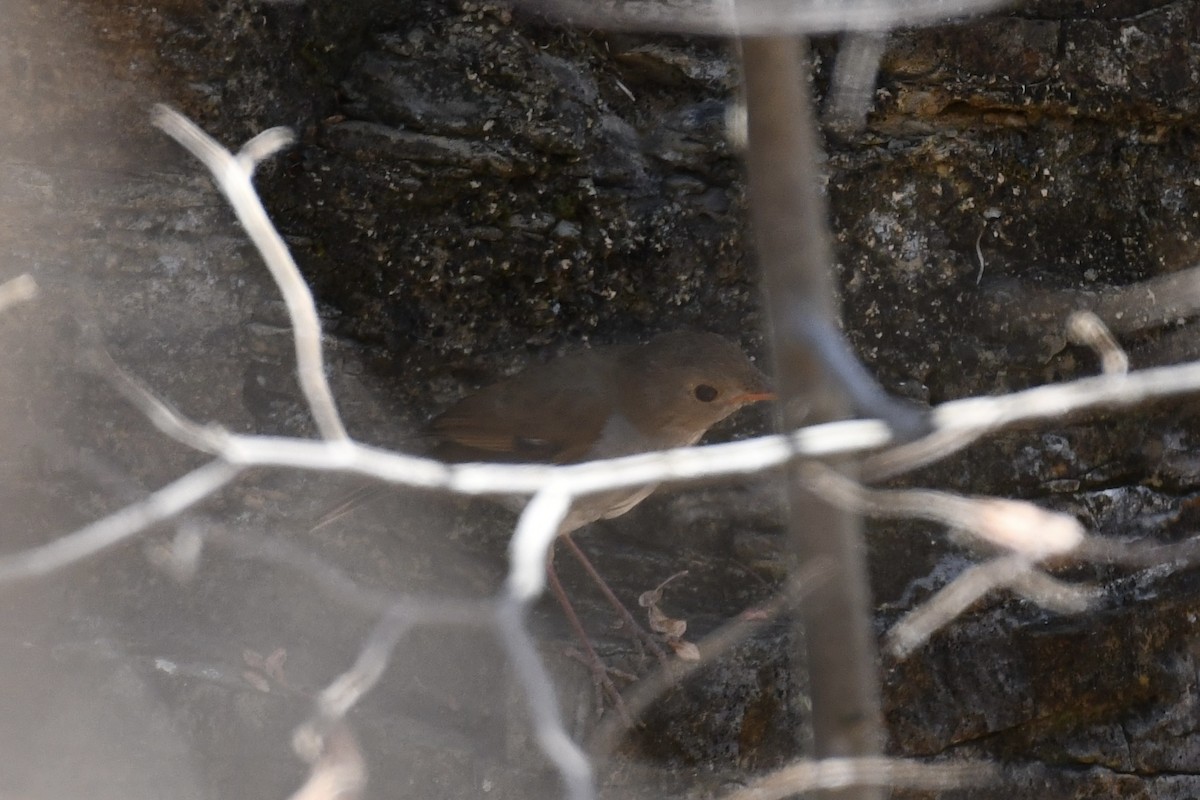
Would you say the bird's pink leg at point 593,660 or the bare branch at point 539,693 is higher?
the bird's pink leg at point 593,660

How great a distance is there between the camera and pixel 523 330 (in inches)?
124

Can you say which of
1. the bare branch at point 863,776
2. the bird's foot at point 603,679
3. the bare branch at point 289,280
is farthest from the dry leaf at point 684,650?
the bare branch at point 289,280

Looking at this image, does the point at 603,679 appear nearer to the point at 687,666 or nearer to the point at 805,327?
the point at 687,666

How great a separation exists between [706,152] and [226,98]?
47.6 inches

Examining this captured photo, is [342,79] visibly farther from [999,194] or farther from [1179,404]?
[1179,404]

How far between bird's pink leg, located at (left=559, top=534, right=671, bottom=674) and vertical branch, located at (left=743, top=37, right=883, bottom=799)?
1128 millimetres

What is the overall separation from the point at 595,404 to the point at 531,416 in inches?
7.0

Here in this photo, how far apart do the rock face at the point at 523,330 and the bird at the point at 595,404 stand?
104 mm

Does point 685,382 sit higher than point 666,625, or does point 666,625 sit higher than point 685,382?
point 685,382

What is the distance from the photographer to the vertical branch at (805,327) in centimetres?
163

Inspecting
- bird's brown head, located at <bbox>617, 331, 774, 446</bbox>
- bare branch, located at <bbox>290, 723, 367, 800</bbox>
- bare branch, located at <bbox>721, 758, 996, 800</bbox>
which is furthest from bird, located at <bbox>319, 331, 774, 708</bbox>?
bare branch, located at <bbox>290, 723, 367, 800</bbox>

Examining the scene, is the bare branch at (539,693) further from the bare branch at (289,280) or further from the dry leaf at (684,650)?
the dry leaf at (684,650)

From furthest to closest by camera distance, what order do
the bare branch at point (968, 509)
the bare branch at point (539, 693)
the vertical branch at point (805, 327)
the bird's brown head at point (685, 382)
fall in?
the bird's brown head at point (685, 382) → the vertical branch at point (805, 327) → the bare branch at point (968, 509) → the bare branch at point (539, 693)

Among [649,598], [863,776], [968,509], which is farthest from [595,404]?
[968,509]
